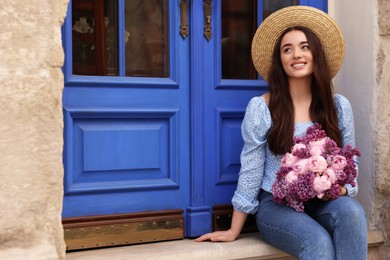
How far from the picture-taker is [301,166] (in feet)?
7.82

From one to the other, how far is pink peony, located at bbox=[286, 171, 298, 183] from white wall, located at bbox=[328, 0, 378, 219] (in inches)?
29.5

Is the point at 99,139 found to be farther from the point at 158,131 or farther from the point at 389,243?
the point at 389,243

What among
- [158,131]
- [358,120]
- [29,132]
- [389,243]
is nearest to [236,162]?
[158,131]

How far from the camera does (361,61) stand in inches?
119

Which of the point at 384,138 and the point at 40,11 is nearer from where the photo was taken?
the point at 40,11

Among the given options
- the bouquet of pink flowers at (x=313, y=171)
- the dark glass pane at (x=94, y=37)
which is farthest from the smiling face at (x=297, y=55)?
the dark glass pane at (x=94, y=37)

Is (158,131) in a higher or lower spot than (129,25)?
lower

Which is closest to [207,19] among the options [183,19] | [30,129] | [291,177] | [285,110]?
[183,19]

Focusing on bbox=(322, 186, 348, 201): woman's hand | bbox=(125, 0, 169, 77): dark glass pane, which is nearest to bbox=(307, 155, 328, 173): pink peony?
bbox=(322, 186, 348, 201): woman's hand

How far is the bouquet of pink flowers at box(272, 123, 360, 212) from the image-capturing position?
2.36m

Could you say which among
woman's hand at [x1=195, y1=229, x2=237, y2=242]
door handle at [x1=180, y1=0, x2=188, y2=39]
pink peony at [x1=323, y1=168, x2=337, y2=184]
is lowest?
woman's hand at [x1=195, y1=229, x2=237, y2=242]

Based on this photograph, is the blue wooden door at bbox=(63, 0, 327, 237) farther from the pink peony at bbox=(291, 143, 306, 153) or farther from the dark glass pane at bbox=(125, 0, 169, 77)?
the pink peony at bbox=(291, 143, 306, 153)

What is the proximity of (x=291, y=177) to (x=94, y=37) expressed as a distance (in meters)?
1.13

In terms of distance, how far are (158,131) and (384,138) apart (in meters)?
1.18
